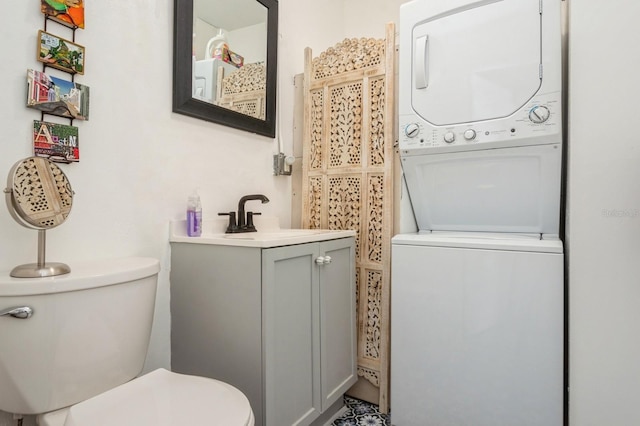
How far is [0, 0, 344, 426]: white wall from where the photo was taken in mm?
1066

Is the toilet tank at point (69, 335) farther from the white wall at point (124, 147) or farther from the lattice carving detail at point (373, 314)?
the lattice carving detail at point (373, 314)

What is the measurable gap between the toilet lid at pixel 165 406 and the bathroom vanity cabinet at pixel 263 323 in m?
0.24

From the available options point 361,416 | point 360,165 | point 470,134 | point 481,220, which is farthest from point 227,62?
point 361,416

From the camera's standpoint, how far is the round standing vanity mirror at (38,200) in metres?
0.93

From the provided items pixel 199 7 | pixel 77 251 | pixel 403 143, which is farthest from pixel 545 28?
pixel 77 251

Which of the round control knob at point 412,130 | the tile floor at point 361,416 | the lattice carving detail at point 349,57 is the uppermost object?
the lattice carving detail at point 349,57

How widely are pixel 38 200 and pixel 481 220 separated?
1.68 metres

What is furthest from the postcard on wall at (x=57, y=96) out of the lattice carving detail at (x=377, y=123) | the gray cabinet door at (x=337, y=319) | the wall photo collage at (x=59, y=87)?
the lattice carving detail at (x=377, y=123)

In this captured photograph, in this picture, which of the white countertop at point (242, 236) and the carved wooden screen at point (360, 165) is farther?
the carved wooden screen at point (360, 165)

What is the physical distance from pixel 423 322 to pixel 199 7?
1.76 metres

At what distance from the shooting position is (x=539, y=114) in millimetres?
1325

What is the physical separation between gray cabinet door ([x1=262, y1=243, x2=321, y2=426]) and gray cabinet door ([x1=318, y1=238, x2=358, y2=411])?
0.18 ft

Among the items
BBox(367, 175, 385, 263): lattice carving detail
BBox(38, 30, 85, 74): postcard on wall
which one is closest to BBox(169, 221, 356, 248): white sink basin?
BBox(367, 175, 385, 263): lattice carving detail

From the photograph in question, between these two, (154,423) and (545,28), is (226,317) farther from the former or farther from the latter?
(545,28)
